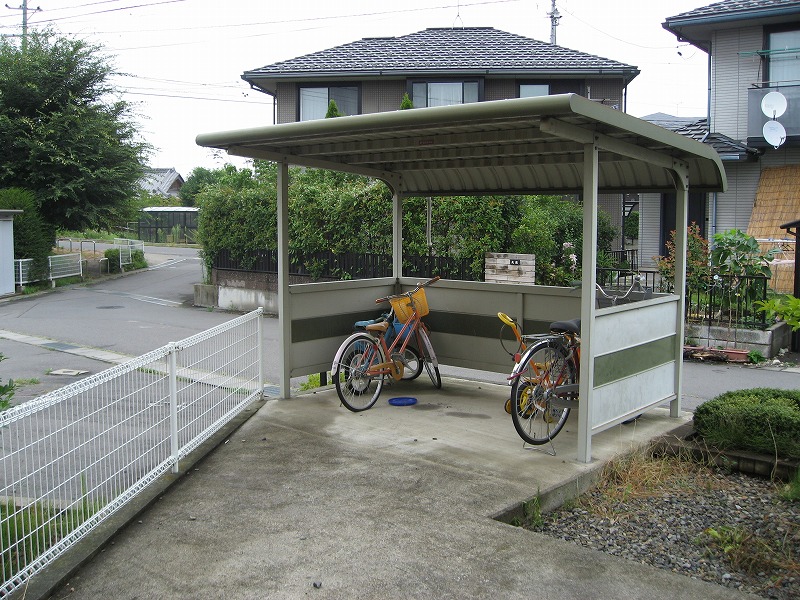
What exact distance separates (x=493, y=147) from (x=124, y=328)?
34.7 feet

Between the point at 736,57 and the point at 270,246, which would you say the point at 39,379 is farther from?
the point at 736,57

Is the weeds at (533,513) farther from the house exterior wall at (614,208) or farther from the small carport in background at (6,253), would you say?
the house exterior wall at (614,208)

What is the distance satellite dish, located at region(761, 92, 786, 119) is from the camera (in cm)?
1688

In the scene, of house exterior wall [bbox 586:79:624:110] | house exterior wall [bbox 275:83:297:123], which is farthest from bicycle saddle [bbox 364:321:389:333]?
house exterior wall [bbox 275:83:297:123]

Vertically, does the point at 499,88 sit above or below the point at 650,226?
above

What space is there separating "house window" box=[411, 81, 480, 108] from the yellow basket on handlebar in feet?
61.2

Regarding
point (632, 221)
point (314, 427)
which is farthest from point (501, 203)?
point (632, 221)

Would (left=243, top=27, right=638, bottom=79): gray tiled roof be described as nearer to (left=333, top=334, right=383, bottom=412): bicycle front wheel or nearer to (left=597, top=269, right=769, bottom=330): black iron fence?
(left=597, top=269, right=769, bottom=330): black iron fence

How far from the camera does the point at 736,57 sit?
60.5ft

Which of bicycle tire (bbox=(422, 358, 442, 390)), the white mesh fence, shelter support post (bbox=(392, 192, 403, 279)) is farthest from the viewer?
the white mesh fence

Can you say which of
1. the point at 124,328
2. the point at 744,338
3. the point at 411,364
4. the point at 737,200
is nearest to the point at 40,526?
the point at 411,364

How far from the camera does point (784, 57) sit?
17.8 m

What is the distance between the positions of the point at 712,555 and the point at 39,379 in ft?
29.7

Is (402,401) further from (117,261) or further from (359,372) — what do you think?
(117,261)
